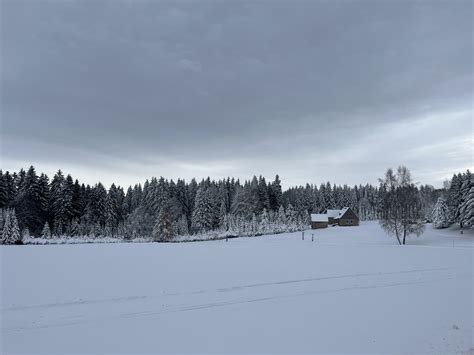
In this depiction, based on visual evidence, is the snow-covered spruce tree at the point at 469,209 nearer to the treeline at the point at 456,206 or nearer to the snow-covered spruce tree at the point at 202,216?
the treeline at the point at 456,206

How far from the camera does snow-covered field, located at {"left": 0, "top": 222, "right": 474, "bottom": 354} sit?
746cm

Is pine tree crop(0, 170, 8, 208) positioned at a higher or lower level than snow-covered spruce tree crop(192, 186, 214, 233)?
higher

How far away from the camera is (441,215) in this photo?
58.2 m

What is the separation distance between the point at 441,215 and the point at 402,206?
25457 mm

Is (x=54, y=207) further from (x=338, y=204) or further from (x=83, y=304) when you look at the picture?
(x=338, y=204)

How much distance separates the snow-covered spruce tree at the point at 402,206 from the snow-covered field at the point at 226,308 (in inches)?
945

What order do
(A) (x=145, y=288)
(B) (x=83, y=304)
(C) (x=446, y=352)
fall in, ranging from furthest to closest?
1. (A) (x=145, y=288)
2. (B) (x=83, y=304)
3. (C) (x=446, y=352)

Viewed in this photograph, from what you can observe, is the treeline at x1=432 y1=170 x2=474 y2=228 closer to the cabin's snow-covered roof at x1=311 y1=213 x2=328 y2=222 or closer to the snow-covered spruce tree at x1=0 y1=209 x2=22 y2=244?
the cabin's snow-covered roof at x1=311 y1=213 x2=328 y2=222

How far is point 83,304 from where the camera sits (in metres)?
9.73

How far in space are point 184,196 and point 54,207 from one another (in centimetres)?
4032

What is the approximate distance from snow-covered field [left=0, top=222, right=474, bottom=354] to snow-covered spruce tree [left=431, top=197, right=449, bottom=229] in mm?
48058

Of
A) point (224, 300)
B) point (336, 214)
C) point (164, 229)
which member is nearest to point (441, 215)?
point (336, 214)

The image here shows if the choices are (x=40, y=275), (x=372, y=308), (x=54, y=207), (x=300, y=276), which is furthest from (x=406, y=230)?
(x=54, y=207)

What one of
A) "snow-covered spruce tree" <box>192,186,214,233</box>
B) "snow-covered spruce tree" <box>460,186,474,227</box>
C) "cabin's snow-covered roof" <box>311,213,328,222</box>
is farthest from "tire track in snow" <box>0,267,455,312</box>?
"cabin's snow-covered roof" <box>311,213,328,222</box>
